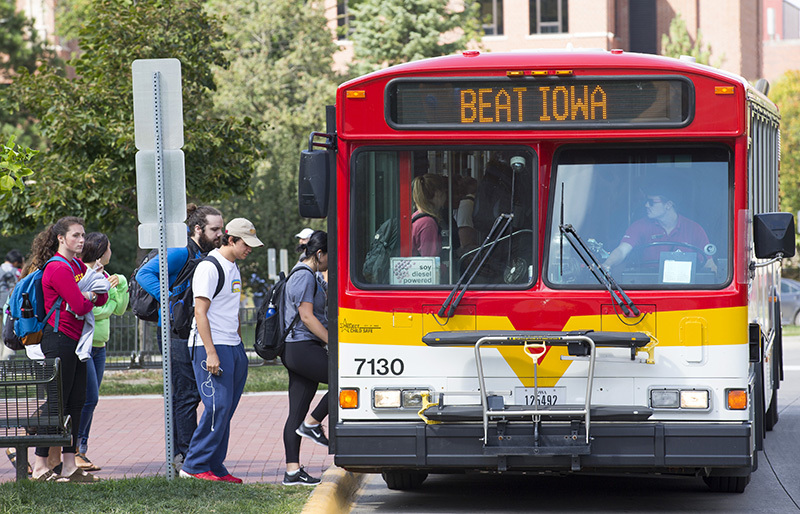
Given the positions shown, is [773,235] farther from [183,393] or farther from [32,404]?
[32,404]

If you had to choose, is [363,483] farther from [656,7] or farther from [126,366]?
[656,7]

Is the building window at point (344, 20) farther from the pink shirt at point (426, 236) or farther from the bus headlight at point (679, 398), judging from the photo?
the bus headlight at point (679, 398)

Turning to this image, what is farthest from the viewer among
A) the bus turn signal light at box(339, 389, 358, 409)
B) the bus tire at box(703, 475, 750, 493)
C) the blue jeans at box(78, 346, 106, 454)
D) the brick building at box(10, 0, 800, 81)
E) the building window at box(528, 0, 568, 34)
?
the building window at box(528, 0, 568, 34)

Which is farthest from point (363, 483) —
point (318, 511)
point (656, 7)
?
point (656, 7)

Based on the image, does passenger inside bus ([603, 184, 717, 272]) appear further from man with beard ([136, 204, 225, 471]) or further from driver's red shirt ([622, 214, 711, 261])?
man with beard ([136, 204, 225, 471])

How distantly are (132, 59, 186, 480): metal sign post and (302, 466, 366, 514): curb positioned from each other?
3.18 ft

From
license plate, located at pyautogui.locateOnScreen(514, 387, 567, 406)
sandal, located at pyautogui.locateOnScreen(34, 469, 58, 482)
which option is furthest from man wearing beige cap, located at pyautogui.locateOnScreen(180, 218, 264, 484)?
license plate, located at pyautogui.locateOnScreen(514, 387, 567, 406)

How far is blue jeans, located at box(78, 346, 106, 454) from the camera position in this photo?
8.62m

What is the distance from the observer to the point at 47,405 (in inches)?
293

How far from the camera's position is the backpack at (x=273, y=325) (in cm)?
840

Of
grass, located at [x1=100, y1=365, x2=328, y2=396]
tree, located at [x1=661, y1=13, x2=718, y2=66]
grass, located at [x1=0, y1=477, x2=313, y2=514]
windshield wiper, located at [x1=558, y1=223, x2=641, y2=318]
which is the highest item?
tree, located at [x1=661, y1=13, x2=718, y2=66]

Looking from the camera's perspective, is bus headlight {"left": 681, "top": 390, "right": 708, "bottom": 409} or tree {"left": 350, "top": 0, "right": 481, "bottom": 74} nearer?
bus headlight {"left": 681, "top": 390, "right": 708, "bottom": 409}

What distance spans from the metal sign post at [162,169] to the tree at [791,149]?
38.4m

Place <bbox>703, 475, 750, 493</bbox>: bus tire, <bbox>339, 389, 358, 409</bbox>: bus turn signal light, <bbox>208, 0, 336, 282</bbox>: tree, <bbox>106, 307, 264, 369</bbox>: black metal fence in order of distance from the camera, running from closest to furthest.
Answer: <bbox>339, 389, 358, 409</bbox>: bus turn signal light < <bbox>703, 475, 750, 493</bbox>: bus tire < <bbox>106, 307, 264, 369</bbox>: black metal fence < <bbox>208, 0, 336, 282</bbox>: tree
